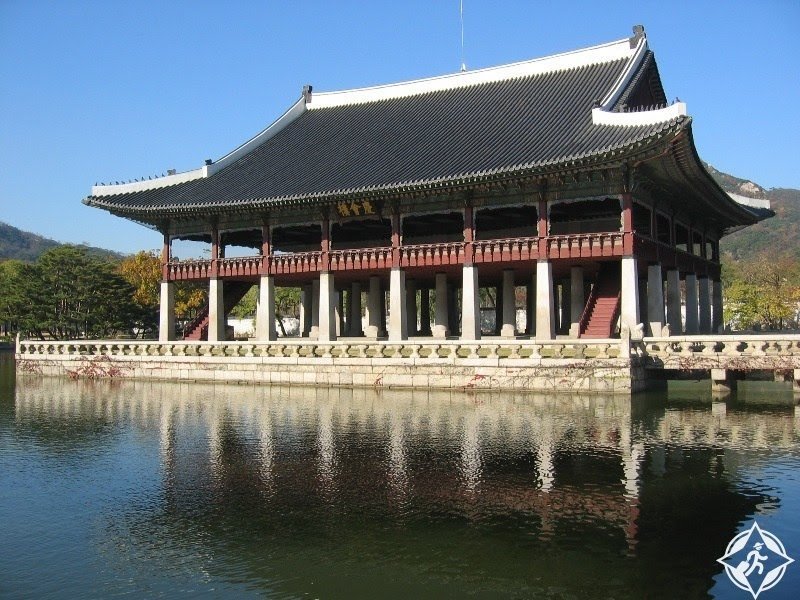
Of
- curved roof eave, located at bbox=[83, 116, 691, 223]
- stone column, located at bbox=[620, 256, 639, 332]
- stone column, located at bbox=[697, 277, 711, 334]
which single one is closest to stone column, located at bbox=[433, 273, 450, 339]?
curved roof eave, located at bbox=[83, 116, 691, 223]

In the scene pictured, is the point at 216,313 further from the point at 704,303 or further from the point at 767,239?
the point at 767,239

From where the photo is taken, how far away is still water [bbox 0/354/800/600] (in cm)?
1027

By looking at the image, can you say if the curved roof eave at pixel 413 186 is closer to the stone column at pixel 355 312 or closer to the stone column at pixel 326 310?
the stone column at pixel 326 310

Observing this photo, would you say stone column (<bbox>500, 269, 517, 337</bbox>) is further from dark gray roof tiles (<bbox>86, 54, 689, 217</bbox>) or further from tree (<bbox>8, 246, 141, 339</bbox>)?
tree (<bbox>8, 246, 141, 339</bbox>)

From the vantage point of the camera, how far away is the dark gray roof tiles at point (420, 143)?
34938 mm

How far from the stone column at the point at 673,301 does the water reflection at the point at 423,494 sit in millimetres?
17079

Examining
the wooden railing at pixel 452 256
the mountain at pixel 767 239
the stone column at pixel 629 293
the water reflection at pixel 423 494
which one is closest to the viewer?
the water reflection at pixel 423 494

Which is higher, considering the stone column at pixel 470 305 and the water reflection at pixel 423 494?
the stone column at pixel 470 305

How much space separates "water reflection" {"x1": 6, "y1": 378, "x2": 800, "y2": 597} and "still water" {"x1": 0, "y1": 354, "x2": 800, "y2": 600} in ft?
0.16

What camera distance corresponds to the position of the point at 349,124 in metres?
48.9

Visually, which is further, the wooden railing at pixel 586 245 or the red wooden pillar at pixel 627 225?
the wooden railing at pixel 586 245

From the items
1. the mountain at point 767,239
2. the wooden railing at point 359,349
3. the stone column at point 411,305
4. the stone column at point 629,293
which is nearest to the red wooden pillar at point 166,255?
the wooden railing at point 359,349

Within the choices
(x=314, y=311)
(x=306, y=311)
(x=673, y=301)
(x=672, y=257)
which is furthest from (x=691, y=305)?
(x=306, y=311)

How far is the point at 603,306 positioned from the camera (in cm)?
3512
